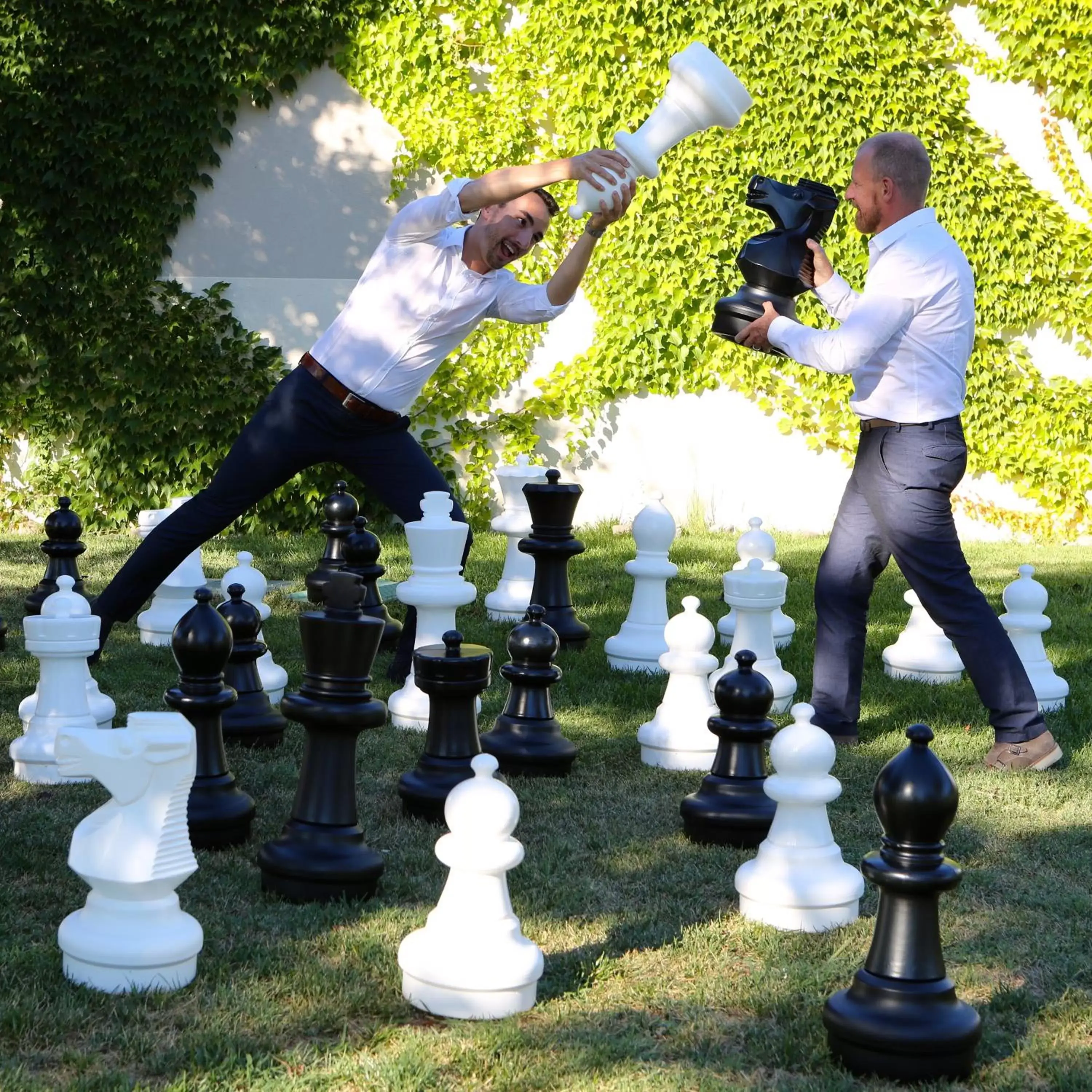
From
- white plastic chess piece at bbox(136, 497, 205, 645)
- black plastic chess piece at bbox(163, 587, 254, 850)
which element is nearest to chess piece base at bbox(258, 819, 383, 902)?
black plastic chess piece at bbox(163, 587, 254, 850)

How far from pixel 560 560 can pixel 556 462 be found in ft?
12.2

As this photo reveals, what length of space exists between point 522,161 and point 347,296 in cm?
144

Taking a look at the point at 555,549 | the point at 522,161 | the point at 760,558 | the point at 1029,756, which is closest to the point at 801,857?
the point at 1029,756

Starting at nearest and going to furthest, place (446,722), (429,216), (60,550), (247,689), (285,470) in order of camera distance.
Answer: (446,722) < (247,689) < (429,216) < (285,470) < (60,550)

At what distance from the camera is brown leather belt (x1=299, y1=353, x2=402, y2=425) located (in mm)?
4844

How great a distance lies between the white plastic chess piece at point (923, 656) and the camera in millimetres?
5359

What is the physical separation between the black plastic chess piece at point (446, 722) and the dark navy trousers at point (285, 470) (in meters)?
1.33

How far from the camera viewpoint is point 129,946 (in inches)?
100

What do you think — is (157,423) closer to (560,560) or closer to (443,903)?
(560,560)

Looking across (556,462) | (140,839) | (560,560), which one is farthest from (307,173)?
(140,839)

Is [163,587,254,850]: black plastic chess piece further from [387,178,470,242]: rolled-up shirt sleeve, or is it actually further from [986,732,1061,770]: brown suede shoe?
[986,732,1061,770]: brown suede shoe

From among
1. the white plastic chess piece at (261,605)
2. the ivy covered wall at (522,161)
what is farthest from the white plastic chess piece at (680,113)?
the ivy covered wall at (522,161)

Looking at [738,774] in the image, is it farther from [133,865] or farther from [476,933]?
[133,865]

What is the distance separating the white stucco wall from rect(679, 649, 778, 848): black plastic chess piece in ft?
18.7
